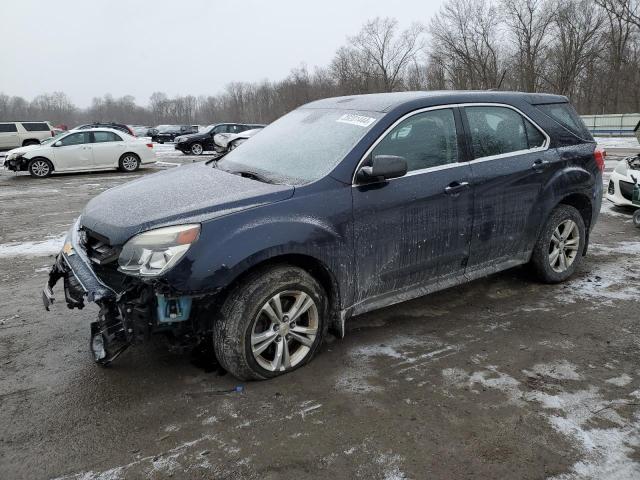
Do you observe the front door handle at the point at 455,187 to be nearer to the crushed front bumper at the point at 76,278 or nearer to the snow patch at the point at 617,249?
the crushed front bumper at the point at 76,278

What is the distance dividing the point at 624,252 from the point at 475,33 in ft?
195

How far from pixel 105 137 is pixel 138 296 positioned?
15889 mm

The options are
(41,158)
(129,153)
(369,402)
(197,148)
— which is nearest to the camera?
(369,402)

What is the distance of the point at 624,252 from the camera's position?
247 inches

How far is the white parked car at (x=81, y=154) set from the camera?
16328 mm

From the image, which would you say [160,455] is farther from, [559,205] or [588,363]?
[559,205]

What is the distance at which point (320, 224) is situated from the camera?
3367mm

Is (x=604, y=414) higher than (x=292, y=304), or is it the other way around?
(x=292, y=304)

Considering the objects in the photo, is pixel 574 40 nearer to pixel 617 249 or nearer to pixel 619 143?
pixel 619 143

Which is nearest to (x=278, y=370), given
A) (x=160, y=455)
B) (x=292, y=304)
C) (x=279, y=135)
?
(x=292, y=304)

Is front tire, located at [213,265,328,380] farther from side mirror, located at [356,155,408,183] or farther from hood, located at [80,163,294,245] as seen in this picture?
side mirror, located at [356,155,408,183]

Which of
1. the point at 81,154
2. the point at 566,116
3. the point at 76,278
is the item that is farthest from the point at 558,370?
the point at 81,154

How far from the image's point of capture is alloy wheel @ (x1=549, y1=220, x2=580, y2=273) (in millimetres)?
5020

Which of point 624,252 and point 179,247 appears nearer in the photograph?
point 179,247
